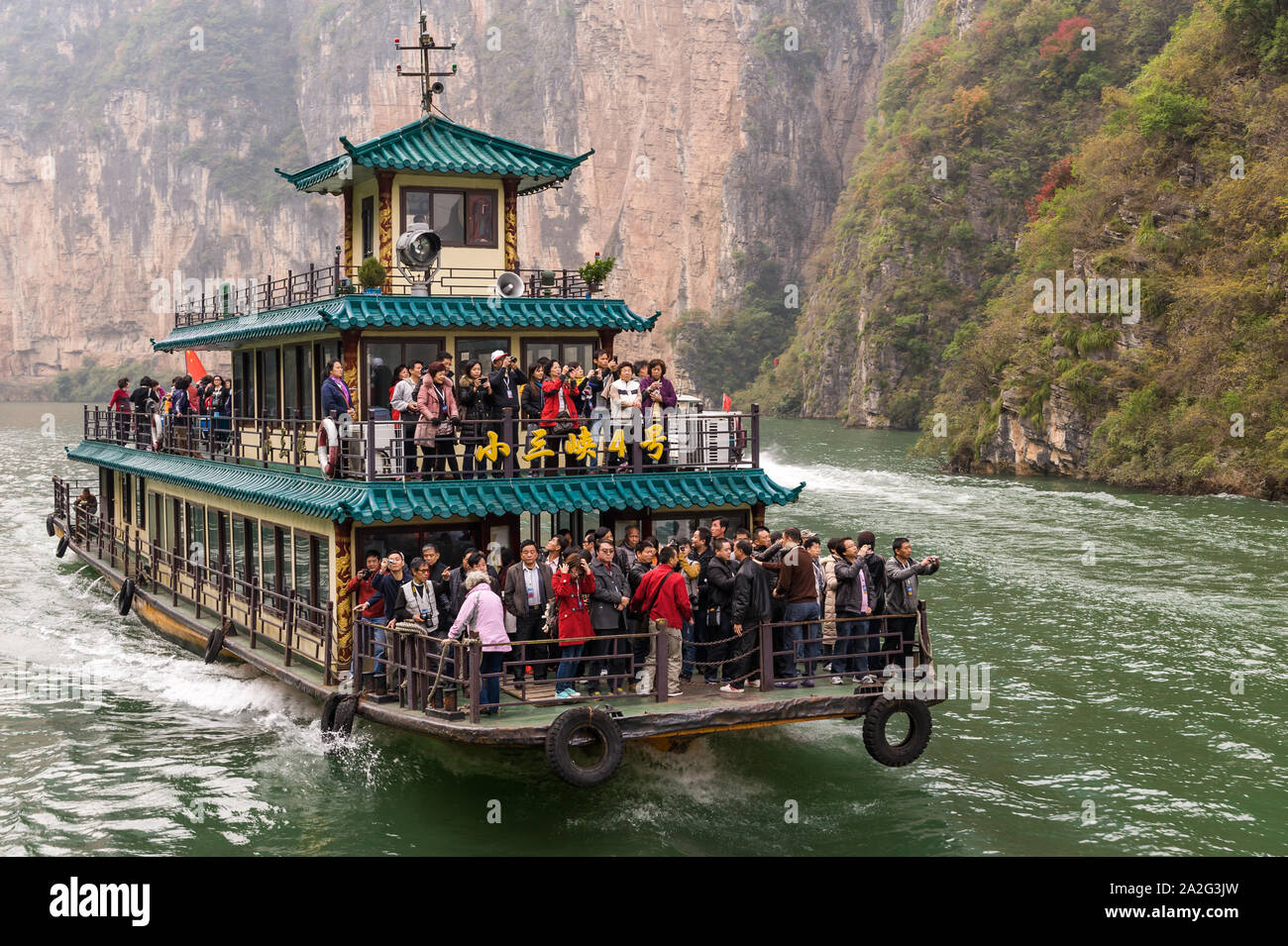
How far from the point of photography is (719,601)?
1572cm

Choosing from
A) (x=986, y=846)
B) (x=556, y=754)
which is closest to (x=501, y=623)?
(x=556, y=754)

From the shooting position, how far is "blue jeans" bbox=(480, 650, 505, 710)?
14.9 m

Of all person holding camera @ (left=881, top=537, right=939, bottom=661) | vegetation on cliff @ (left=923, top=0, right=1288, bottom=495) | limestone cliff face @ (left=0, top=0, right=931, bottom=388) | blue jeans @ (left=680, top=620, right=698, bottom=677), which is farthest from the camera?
limestone cliff face @ (left=0, top=0, right=931, bottom=388)

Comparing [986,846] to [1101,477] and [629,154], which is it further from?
[629,154]

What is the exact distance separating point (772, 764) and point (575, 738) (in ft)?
13.9

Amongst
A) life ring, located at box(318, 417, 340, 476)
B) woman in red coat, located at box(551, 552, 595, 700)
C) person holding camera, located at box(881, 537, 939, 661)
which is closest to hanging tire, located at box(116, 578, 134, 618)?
life ring, located at box(318, 417, 340, 476)

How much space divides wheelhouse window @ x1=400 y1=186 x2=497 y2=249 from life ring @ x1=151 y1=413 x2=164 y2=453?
7.92 metres

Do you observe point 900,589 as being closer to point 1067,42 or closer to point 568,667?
point 568,667

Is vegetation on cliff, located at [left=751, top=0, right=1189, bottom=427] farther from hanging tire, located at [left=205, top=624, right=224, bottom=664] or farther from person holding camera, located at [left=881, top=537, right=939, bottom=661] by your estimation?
person holding camera, located at [left=881, top=537, right=939, bottom=661]

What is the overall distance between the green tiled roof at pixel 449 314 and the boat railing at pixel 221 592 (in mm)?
3899

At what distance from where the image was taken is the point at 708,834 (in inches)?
610

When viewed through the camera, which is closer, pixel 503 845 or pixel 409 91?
pixel 503 845

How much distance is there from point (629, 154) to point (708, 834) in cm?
13911

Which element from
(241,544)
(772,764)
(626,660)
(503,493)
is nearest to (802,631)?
(626,660)
